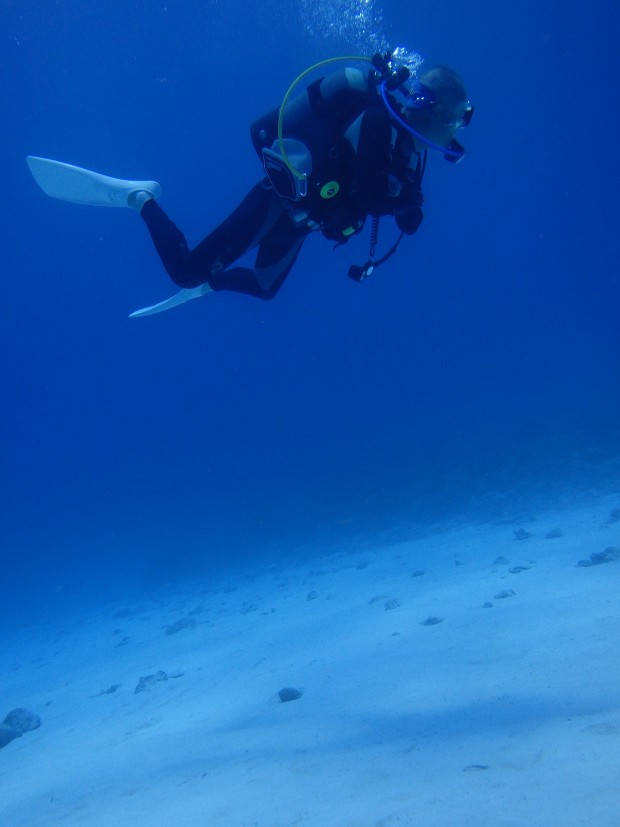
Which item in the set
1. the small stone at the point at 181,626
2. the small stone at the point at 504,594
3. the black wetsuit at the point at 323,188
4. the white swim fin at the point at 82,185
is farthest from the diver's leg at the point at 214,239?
A: the small stone at the point at 181,626

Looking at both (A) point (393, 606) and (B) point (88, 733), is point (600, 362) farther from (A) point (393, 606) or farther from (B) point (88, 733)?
(B) point (88, 733)

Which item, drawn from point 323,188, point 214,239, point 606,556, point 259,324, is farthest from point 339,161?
point 259,324

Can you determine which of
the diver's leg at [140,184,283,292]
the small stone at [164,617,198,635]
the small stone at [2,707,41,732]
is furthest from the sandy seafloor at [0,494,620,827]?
the diver's leg at [140,184,283,292]

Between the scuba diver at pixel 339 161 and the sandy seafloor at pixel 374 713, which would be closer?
the sandy seafloor at pixel 374 713

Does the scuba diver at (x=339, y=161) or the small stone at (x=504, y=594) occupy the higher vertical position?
the scuba diver at (x=339, y=161)

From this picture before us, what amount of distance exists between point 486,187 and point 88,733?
5941cm

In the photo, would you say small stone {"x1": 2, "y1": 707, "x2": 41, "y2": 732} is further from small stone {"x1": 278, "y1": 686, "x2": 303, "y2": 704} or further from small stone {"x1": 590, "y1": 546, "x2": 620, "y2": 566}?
small stone {"x1": 590, "y1": 546, "x2": 620, "y2": 566}

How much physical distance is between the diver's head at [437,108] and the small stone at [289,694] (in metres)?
4.91

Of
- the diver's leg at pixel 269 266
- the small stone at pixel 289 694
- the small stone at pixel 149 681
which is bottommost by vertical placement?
the small stone at pixel 149 681

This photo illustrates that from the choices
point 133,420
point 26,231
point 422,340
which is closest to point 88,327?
point 26,231

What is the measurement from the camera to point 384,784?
8.77ft

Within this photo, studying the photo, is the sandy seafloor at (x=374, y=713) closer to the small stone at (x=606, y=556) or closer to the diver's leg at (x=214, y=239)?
the small stone at (x=606, y=556)

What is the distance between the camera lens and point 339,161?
12.0 ft

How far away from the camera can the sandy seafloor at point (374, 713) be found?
248 centimetres
